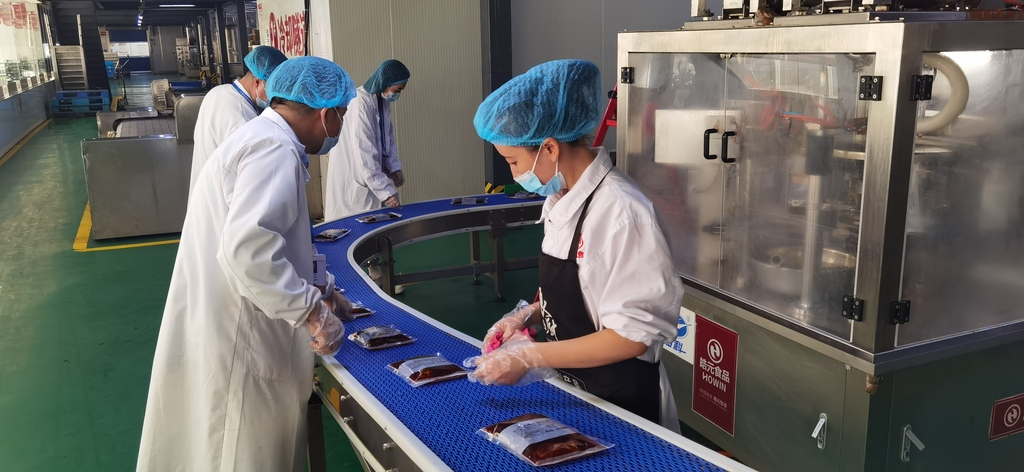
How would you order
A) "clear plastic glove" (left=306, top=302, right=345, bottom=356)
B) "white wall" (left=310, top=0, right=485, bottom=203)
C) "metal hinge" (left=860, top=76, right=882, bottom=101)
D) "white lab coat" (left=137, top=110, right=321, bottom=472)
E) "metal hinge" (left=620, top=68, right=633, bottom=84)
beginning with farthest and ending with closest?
1. "white wall" (left=310, top=0, right=485, bottom=203)
2. "metal hinge" (left=620, top=68, right=633, bottom=84)
3. "metal hinge" (left=860, top=76, right=882, bottom=101)
4. "clear plastic glove" (left=306, top=302, right=345, bottom=356)
5. "white lab coat" (left=137, top=110, right=321, bottom=472)

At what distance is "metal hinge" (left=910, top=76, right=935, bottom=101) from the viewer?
2109 millimetres

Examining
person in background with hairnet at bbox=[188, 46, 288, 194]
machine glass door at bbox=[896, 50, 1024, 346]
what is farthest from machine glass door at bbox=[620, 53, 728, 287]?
person in background with hairnet at bbox=[188, 46, 288, 194]

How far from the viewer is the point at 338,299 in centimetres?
250

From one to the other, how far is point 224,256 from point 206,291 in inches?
9.7

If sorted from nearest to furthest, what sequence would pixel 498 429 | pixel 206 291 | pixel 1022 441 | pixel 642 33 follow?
1. pixel 498 429
2. pixel 206 291
3. pixel 1022 441
4. pixel 642 33

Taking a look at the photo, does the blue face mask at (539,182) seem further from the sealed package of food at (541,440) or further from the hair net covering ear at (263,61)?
the hair net covering ear at (263,61)

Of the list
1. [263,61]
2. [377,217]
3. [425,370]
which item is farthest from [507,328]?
[263,61]

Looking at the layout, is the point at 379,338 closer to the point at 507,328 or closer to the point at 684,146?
the point at 507,328

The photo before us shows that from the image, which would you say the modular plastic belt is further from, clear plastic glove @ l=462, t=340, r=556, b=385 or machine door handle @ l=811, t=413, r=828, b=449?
machine door handle @ l=811, t=413, r=828, b=449

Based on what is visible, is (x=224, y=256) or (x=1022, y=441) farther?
(x=1022, y=441)

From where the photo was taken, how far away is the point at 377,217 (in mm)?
4258

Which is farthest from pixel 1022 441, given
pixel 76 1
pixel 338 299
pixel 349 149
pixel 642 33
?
pixel 76 1

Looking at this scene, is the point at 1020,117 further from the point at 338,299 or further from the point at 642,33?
the point at 338,299

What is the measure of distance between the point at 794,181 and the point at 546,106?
1317 mm
